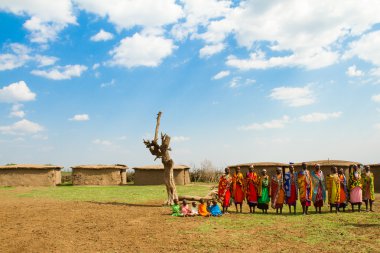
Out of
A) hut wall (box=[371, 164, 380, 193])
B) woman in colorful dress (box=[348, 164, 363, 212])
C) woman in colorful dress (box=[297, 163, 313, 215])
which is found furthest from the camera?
hut wall (box=[371, 164, 380, 193])

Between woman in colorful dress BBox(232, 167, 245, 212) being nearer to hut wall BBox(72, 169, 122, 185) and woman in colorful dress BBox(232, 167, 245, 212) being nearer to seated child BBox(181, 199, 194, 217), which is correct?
seated child BBox(181, 199, 194, 217)

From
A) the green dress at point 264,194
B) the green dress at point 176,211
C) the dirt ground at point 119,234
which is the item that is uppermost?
the green dress at point 264,194

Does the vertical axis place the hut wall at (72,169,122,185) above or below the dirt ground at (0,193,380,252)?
above

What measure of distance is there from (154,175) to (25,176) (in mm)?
11618

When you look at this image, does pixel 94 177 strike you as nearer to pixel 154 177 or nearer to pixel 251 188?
pixel 154 177

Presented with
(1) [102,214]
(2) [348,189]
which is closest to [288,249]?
(2) [348,189]

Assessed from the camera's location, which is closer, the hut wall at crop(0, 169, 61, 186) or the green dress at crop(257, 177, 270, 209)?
the green dress at crop(257, 177, 270, 209)

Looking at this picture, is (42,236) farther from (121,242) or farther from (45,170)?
(45,170)

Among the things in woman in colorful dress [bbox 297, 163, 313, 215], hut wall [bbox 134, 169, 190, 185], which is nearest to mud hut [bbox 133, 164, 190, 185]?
hut wall [bbox 134, 169, 190, 185]

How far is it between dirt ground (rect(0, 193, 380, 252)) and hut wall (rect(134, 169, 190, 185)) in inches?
803

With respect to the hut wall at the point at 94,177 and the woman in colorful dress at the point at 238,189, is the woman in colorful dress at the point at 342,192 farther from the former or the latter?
the hut wall at the point at 94,177

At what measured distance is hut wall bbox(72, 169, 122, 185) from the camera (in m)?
34.0

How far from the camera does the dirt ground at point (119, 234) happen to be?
7984 millimetres

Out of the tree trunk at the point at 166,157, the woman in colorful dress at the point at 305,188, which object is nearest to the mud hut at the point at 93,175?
the tree trunk at the point at 166,157
